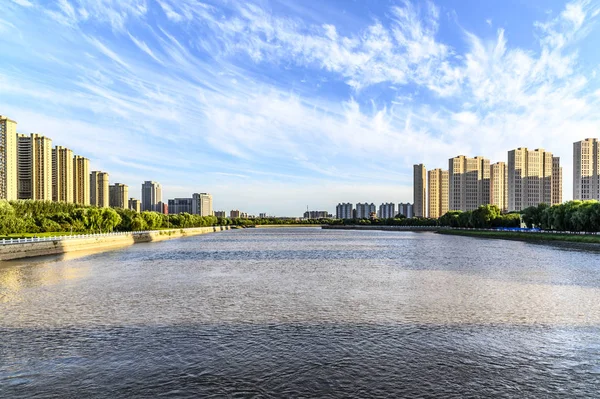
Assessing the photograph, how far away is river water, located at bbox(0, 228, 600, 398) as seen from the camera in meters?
11.4

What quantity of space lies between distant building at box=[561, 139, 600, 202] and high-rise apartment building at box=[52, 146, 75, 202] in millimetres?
170212

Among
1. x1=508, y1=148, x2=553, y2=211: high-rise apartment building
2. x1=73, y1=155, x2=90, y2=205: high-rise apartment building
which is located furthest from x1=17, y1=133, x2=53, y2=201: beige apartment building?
x1=508, y1=148, x2=553, y2=211: high-rise apartment building

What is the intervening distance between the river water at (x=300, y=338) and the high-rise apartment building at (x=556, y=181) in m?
173

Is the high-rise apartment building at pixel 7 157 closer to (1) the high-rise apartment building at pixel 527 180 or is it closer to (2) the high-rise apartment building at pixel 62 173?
(2) the high-rise apartment building at pixel 62 173

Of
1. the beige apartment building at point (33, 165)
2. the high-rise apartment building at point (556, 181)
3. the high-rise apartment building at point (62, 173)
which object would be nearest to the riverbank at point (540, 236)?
the high-rise apartment building at point (556, 181)

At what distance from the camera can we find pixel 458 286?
28312 mm

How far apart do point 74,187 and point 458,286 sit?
156196mm

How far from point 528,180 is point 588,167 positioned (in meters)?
23.8

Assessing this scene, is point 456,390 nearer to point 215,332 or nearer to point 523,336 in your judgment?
point 523,336

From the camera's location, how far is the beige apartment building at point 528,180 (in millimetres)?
179250

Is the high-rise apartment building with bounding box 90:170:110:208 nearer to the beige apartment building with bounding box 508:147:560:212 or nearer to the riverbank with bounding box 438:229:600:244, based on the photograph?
the riverbank with bounding box 438:229:600:244

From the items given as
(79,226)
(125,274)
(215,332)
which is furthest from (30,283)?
(79,226)

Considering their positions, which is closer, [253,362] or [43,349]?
[253,362]

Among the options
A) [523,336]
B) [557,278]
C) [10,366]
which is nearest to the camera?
[10,366]
